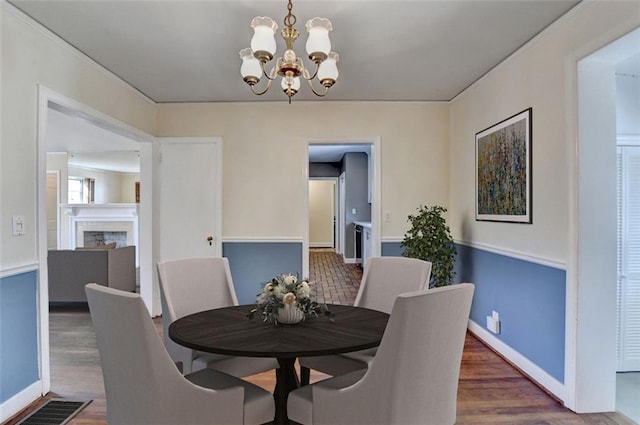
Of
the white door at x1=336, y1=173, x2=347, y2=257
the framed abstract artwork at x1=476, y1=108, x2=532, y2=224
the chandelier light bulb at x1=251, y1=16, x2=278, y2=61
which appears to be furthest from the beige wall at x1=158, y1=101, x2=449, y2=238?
the white door at x1=336, y1=173, x2=347, y2=257

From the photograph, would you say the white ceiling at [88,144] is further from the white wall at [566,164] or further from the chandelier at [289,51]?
the white wall at [566,164]

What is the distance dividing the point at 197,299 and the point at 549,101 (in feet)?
8.83

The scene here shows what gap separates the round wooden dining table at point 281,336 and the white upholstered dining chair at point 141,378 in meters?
0.17

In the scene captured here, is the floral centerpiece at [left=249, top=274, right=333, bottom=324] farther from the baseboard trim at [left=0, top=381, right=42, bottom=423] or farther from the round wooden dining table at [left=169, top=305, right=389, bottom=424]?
the baseboard trim at [left=0, top=381, right=42, bottom=423]

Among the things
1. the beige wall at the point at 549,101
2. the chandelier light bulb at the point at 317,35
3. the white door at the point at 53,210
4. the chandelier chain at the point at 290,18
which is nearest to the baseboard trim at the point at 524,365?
the beige wall at the point at 549,101

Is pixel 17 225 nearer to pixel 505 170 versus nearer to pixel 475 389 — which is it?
pixel 475 389

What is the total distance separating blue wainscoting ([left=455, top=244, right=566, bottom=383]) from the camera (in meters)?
2.35

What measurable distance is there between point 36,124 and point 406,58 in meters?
2.69

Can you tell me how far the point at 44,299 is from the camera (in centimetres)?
241

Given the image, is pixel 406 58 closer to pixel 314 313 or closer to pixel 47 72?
pixel 314 313

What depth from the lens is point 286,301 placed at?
1.70 metres

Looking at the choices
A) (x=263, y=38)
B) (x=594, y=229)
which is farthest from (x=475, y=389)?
(x=263, y=38)

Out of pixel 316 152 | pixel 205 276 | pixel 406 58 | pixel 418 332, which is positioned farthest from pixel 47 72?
pixel 316 152

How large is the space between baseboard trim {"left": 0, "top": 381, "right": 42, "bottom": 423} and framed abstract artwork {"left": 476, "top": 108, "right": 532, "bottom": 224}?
355 centimetres
